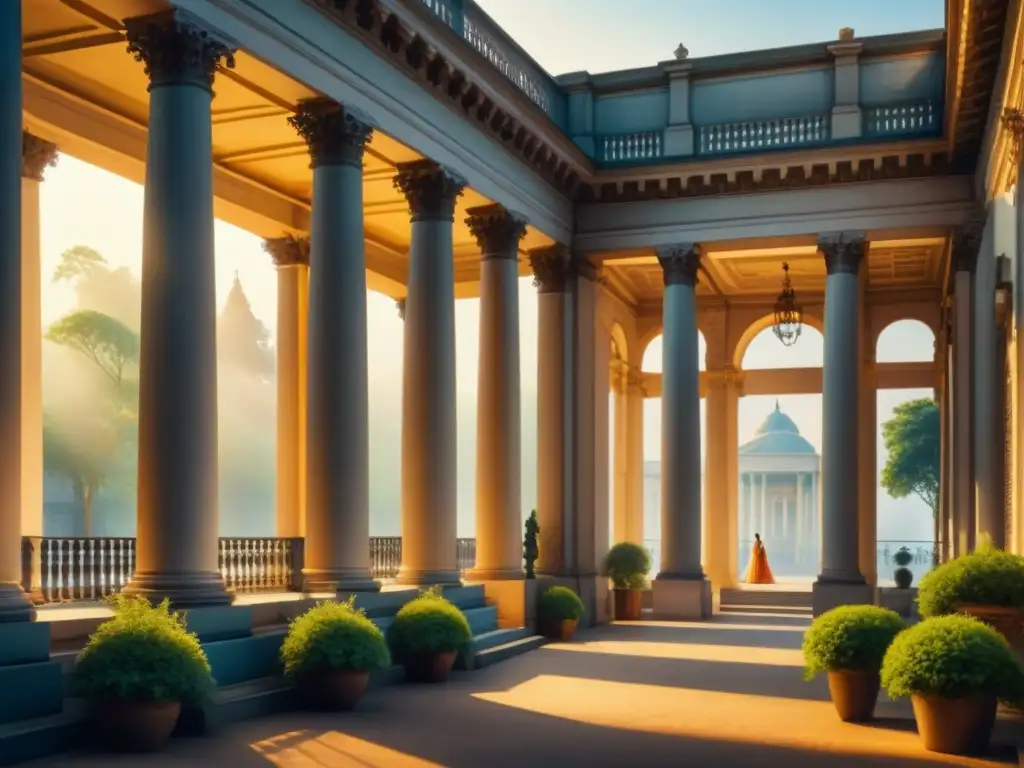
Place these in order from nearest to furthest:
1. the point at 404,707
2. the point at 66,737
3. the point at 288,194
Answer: the point at 66,737 < the point at 404,707 < the point at 288,194

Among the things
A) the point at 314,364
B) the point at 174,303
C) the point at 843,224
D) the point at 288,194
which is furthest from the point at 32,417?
the point at 843,224

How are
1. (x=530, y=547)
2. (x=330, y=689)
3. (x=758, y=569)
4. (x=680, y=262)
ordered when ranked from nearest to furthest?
(x=330, y=689)
(x=530, y=547)
(x=680, y=262)
(x=758, y=569)

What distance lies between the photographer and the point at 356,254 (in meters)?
23.4

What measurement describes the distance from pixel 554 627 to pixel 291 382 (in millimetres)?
9105

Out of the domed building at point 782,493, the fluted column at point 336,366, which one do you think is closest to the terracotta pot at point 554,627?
the fluted column at point 336,366

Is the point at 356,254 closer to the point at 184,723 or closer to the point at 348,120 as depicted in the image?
the point at 348,120

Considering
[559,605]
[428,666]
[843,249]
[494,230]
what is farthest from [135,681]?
[843,249]

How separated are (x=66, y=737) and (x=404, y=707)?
5934 mm

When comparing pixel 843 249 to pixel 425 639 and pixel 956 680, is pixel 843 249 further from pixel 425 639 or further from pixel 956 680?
pixel 956 680

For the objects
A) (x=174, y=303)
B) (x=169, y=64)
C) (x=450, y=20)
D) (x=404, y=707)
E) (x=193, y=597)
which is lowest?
(x=404, y=707)

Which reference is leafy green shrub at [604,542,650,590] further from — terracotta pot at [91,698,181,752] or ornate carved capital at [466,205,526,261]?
terracotta pot at [91,698,181,752]

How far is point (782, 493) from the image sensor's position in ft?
321

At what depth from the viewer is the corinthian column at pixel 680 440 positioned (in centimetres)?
3572

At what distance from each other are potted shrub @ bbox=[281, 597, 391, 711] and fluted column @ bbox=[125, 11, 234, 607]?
1395 mm
